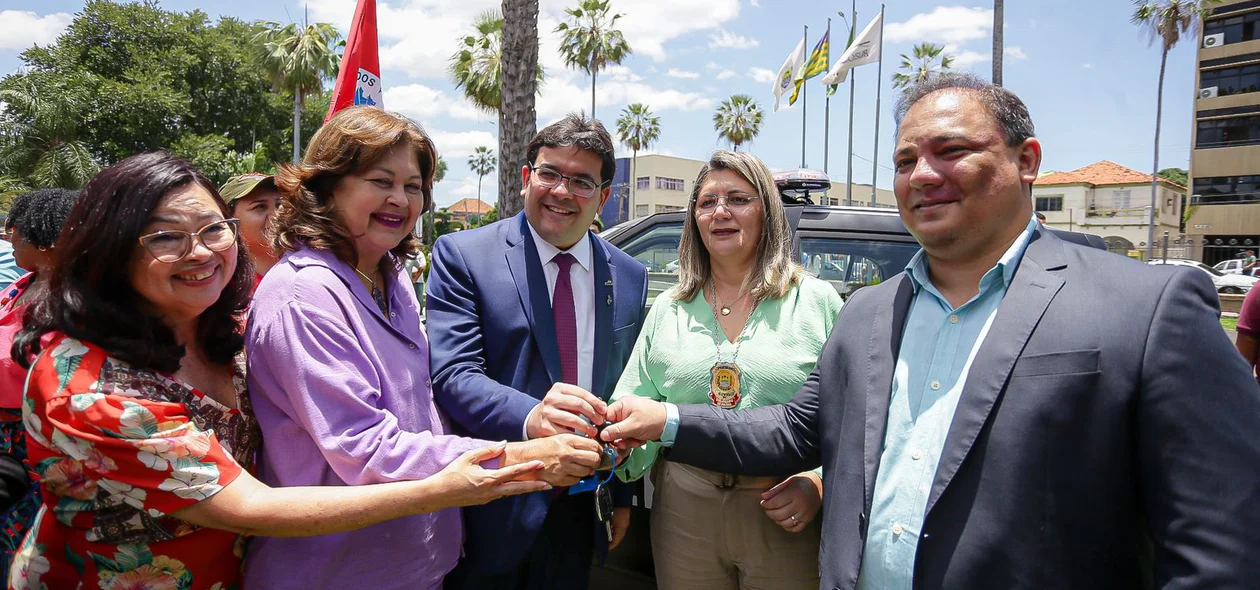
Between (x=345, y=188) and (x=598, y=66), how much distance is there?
110ft

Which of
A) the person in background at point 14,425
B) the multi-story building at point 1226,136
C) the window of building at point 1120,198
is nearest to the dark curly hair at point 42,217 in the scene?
the person in background at point 14,425

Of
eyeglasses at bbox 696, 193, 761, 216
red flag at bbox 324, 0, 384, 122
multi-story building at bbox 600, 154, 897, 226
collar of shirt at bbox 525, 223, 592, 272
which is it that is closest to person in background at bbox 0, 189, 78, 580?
collar of shirt at bbox 525, 223, 592, 272

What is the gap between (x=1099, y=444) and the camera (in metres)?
1.32

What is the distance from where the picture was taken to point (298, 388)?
161 cm

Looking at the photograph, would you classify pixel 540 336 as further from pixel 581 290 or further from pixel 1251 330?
pixel 1251 330

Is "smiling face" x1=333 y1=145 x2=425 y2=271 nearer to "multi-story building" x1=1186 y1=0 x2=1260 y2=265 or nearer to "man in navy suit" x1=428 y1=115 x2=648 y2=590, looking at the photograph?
"man in navy suit" x1=428 y1=115 x2=648 y2=590

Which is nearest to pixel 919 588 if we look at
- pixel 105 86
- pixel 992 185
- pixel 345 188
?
pixel 992 185

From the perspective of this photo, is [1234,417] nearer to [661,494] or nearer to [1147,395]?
[1147,395]

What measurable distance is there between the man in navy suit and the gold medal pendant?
0.39 m

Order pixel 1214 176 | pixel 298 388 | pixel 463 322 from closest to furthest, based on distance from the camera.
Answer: pixel 298 388 < pixel 463 322 < pixel 1214 176

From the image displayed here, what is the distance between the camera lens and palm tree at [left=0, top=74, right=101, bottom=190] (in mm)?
23828

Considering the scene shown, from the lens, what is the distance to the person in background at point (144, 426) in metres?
1.42

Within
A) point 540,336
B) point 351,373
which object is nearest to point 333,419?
point 351,373

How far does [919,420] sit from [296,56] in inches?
1179
